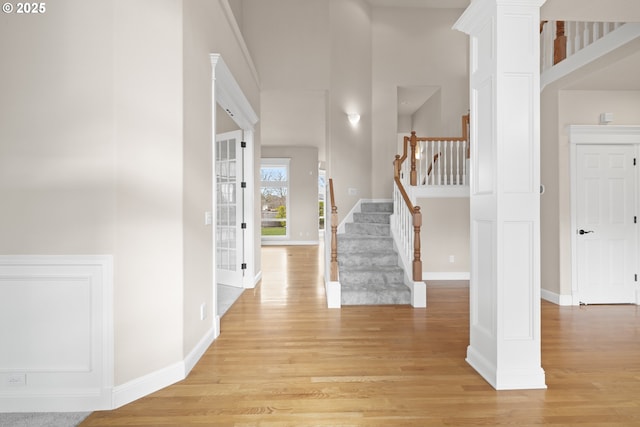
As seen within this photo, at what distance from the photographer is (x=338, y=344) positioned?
A: 3180 mm

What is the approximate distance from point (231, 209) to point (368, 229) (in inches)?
89.5

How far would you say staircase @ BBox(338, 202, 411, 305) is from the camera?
4539 mm

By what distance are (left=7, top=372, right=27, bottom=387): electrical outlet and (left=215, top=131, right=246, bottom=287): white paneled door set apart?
3.35 metres

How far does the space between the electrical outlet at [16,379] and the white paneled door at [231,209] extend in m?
3.35

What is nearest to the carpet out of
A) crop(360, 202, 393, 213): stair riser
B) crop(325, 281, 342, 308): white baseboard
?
crop(325, 281, 342, 308): white baseboard

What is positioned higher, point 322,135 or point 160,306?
point 322,135

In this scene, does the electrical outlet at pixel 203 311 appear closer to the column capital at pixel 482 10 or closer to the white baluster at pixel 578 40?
the column capital at pixel 482 10

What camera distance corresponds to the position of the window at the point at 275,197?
12.3 meters

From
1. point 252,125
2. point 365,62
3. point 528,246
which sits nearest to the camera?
point 528,246

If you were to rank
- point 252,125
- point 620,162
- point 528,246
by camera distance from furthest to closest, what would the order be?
point 252,125
point 620,162
point 528,246

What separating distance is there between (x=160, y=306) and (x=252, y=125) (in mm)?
3657

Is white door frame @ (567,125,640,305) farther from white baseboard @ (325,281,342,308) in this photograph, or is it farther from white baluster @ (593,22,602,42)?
white baseboard @ (325,281,342,308)

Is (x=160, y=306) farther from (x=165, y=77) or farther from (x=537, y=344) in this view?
(x=537, y=344)

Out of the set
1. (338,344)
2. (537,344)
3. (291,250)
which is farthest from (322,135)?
(537,344)
